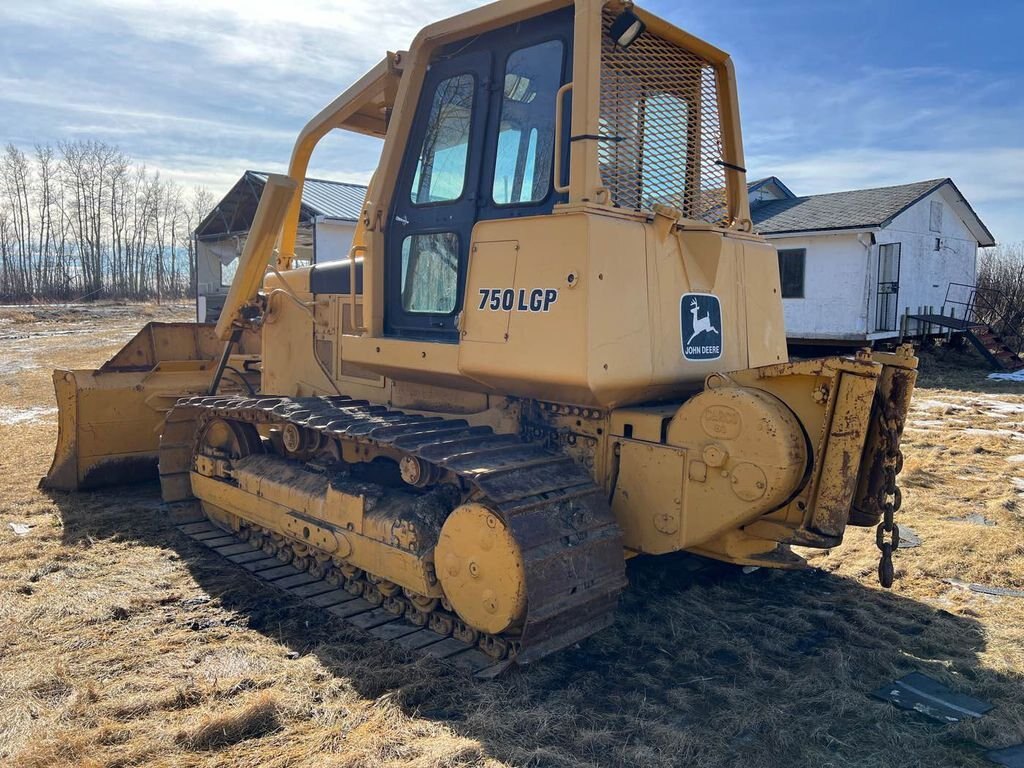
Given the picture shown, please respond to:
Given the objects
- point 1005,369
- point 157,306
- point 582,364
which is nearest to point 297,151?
point 582,364

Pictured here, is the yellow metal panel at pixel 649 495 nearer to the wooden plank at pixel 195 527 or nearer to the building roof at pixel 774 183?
the wooden plank at pixel 195 527

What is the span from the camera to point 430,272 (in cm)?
465

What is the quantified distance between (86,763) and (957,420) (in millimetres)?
11947

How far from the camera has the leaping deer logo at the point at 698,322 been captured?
4203 mm

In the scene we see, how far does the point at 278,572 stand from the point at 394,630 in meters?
1.27

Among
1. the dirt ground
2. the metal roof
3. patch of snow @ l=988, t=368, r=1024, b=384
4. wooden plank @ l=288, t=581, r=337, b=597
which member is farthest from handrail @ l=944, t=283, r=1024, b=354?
wooden plank @ l=288, t=581, r=337, b=597

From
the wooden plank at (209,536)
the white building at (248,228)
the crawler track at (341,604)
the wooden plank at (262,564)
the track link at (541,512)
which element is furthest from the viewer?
the white building at (248,228)

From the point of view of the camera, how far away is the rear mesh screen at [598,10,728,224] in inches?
157

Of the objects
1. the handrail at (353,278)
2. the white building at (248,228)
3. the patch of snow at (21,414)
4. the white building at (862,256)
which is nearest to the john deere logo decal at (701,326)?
the handrail at (353,278)

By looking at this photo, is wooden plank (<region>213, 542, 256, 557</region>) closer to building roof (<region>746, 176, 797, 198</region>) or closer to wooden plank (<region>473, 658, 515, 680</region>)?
wooden plank (<region>473, 658, 515, 680</region>)

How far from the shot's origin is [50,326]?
30.0 meters

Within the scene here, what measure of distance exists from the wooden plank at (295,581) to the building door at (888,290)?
2018 cm

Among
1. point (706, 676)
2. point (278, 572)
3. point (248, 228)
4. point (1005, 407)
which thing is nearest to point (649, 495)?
point (706, 676)

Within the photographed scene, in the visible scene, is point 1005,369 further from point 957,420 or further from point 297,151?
point 297,151
